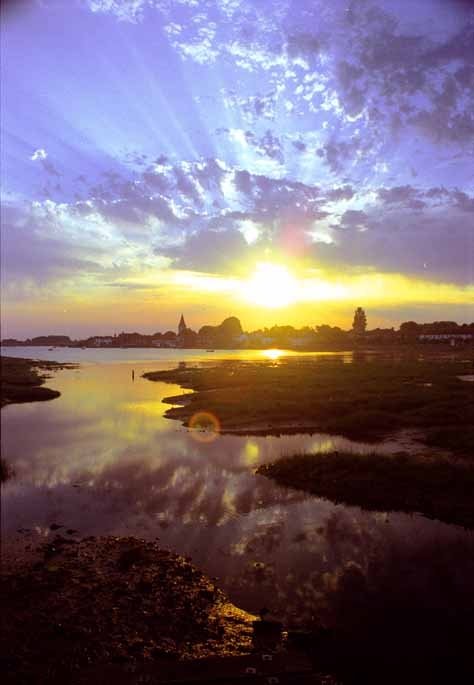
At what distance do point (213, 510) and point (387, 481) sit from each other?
8.22 metres

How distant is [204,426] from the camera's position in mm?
38219

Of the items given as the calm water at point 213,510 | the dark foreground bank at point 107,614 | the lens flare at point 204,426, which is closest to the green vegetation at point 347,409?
the lens flare at point 204,426

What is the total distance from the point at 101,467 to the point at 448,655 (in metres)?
20.4

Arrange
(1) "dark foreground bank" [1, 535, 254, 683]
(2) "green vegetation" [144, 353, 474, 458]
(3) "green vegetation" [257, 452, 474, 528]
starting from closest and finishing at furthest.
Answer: (1) "dark foreground bank" [1, 535, 254, 683] < (3) "green vegetation" [257, 452, 474, 528] < (2) "green vegetation" [144, 353, 474, 458]

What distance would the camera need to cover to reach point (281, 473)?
23297mm

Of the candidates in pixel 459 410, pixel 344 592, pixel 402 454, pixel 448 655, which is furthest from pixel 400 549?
pixel 459 410

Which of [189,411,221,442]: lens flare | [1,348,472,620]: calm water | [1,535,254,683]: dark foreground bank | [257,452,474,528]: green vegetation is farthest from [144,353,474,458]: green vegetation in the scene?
[1,535,254,683]: dark foreground bank

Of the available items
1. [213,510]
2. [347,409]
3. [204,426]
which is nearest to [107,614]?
[213,510]

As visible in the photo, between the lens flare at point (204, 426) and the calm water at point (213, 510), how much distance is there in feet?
3.51

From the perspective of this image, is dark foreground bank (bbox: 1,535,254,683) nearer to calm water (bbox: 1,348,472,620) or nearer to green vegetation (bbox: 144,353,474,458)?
calm water (bbox: 1,348,472,620)

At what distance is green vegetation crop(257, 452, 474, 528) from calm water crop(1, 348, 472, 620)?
90 centimetres

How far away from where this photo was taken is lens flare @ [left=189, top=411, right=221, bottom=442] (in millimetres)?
33969

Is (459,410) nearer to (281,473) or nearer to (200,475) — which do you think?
(281,473)

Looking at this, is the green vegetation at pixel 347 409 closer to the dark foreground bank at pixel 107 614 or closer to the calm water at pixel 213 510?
the calm water at pixel 213 510
